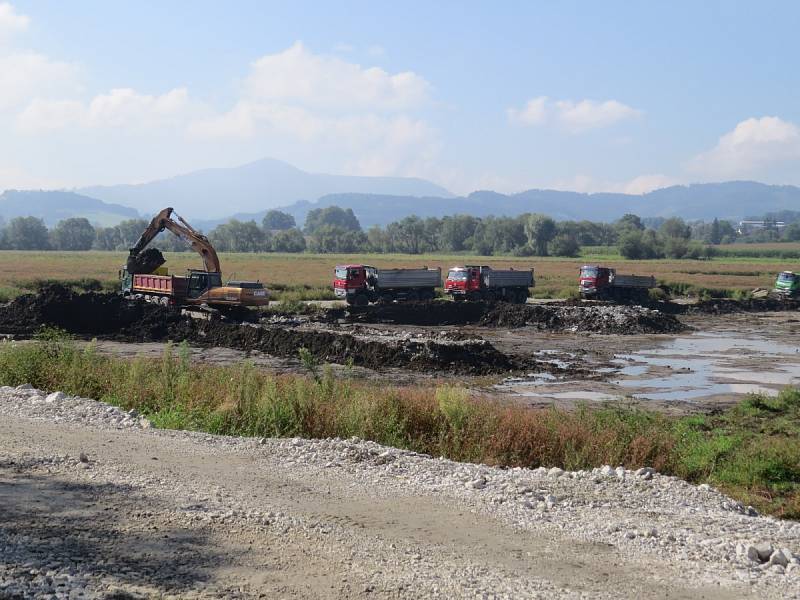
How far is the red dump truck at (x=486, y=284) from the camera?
54.6 m

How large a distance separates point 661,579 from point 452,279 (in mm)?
47259

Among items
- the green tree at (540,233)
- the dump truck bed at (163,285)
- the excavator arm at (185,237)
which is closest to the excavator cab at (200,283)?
the dump truck bed at (163,285)

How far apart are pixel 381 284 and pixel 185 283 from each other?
14.8m

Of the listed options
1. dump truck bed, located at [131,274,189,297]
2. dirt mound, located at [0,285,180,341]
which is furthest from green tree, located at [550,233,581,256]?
dirt mound, located at [0,285,180,341]

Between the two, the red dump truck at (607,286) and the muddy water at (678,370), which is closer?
the muddy water at (678,370)

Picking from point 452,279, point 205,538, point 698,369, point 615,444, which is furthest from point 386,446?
point 452,279

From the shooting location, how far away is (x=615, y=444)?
13062mm

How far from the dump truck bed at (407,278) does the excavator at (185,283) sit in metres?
12.3

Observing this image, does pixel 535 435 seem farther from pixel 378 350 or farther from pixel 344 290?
pixel 344 290

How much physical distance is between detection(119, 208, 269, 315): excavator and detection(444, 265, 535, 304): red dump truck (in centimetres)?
1674

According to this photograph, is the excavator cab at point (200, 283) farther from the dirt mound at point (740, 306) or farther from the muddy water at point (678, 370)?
the dirt mound at point (740, 306)

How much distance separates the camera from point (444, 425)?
14.0m

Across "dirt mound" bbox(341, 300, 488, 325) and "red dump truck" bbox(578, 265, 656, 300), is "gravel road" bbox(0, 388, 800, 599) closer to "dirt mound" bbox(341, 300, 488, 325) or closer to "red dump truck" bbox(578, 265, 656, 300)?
"dirt mound" bbox(341, 300, 488, 325)

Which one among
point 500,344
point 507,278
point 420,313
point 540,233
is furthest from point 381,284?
point 540,233
